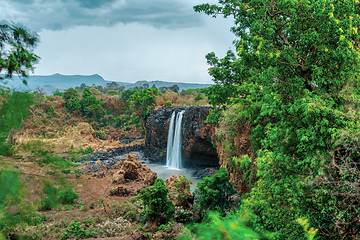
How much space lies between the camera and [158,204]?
8.27 meters

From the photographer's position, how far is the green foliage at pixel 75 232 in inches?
295

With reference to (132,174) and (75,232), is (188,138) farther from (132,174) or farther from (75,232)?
(75,232)

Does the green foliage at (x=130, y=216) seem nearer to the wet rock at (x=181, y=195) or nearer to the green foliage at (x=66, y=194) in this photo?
the wet rock at (x=181, y=195)

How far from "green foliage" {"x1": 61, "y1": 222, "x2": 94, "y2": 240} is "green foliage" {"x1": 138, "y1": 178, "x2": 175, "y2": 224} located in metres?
1.98

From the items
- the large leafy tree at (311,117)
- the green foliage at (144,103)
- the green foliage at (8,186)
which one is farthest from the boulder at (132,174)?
the green foliage at (144,103)

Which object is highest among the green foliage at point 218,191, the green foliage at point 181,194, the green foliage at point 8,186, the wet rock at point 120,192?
the green foliage at point 8,186

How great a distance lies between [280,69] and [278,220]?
3.15 meters

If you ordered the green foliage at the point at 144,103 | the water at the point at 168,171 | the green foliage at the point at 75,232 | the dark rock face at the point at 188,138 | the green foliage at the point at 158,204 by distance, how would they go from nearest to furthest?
1. the green foliage at the point at 75,232
2. the green foliage at the point at 158,204
3. the water at the point at 168,171
4. the dark rock face at the point at 188,138
5. the green foliage at the point at 144,103

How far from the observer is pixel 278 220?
5.06 metres

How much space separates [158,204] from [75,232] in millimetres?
2702

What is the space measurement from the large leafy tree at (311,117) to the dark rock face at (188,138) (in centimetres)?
1349

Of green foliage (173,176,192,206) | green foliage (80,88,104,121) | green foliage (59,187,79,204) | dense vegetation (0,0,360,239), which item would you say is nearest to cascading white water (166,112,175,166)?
green foliage (173,176,192,206)

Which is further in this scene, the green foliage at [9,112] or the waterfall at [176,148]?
the waterfall at [176,148]

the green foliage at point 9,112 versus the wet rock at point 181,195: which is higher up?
the green foliage at point 9,112
